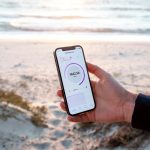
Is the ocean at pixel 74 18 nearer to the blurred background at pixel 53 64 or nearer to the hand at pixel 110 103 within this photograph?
the blurred background at pixel 53 64

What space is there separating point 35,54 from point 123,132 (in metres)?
7.28

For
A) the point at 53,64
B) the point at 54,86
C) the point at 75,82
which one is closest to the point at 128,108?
the point at 75,82

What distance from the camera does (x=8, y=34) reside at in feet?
55.0

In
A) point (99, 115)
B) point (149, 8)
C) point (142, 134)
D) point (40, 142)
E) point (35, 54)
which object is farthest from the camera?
point (149, 8)

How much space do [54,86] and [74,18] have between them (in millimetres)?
13148

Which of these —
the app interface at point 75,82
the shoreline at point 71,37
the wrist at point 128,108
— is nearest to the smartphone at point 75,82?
the app interface at point 75,82

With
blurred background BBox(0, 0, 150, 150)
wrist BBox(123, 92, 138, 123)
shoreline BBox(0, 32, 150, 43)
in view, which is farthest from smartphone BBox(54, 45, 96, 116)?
shoreline BBox(0, 32, 150, 43)

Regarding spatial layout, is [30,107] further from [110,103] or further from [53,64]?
[110,103]

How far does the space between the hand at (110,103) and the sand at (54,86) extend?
1.70 metres

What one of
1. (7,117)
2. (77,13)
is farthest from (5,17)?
(7,117)

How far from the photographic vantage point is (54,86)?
29.9ft

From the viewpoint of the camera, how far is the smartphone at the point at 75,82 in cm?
315

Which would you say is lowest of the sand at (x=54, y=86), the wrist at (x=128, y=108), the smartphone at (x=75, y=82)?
the sand at (x=54, y=86)

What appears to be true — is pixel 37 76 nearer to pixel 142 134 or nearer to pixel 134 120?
pixel 142 134
